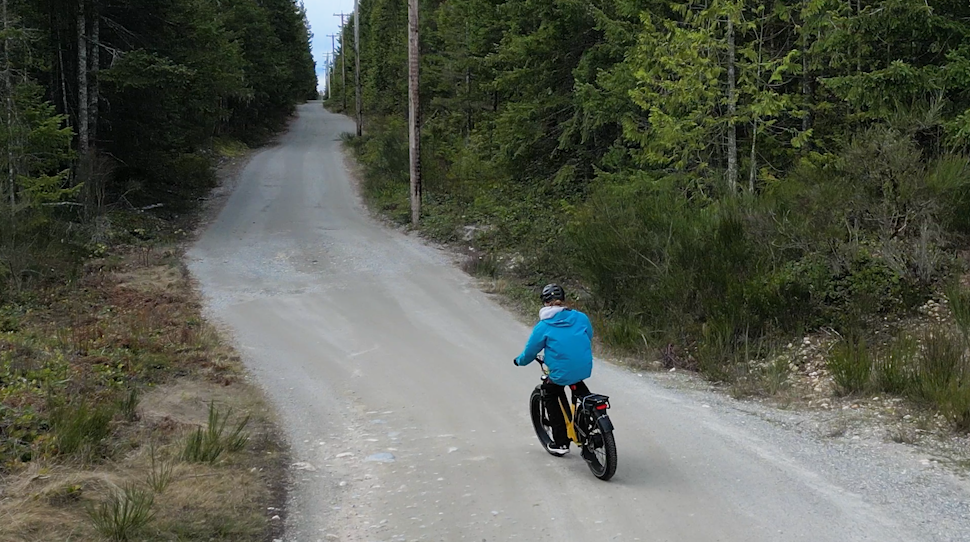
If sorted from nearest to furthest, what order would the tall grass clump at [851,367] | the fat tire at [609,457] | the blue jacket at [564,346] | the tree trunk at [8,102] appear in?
the fat tire at [609,457] → the blue jacket at [564,346] → the tall grass clump at [851,367] → the tree trunk at [8,102]

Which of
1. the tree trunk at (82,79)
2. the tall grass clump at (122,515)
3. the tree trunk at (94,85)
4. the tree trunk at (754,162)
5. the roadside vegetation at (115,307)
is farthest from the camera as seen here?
the tree trunk at (94,85)

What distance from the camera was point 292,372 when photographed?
10.1 metres

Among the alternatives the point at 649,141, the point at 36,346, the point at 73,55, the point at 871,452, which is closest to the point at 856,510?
the point at 871,452

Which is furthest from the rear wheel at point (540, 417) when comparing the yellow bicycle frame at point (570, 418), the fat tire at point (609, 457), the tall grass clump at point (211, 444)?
the tall grass clump at point (211, 444)

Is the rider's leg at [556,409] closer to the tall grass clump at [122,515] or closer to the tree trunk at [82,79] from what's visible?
the tall grass clump at [122,515]

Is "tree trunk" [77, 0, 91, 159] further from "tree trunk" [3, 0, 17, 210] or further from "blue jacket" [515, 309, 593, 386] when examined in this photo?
"blue jacket" [515, 309, 593, 386]

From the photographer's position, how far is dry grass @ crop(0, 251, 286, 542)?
5055 millimetres

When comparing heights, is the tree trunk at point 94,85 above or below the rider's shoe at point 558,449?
above

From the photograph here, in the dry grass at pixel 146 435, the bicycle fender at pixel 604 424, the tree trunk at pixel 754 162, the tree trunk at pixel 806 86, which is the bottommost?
the dry grass at pixel 146 435

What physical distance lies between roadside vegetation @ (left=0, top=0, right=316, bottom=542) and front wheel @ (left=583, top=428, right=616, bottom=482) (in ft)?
7.89

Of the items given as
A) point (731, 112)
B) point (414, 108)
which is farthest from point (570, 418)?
point (414, 108)

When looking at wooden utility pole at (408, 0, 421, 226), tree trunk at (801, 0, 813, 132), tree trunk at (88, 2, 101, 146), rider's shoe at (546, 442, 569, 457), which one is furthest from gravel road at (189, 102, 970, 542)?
tree trunk at (88, 2, 101, 146)

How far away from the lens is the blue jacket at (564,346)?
614cm

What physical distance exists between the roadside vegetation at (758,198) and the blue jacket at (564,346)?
11.0 ft
